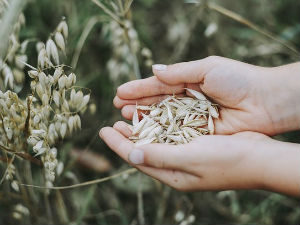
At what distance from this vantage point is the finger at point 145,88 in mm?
1521

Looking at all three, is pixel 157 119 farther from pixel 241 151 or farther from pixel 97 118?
pixel 97 118

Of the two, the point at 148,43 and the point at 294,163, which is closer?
the point at 294,163

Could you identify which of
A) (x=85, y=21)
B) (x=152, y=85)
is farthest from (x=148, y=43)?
(x=152, y=85)

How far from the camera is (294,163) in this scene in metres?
1.22

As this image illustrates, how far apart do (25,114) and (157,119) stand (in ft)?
1.76

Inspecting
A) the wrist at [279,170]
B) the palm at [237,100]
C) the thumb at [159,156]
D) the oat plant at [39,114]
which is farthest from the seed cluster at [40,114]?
the wrist at [279,170]

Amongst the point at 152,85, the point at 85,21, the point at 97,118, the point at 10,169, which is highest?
the point at 85,21

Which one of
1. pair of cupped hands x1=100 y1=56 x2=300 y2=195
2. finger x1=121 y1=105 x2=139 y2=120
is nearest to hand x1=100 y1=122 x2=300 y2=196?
pair of cupped hands x1=100 y1=56 x2=300 y2=195

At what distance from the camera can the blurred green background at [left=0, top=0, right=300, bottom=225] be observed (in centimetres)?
180

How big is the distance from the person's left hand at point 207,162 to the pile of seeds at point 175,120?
6.3 inches

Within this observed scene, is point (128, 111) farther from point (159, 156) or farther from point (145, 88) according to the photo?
point (159, 156)

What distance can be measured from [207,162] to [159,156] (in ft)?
0.52

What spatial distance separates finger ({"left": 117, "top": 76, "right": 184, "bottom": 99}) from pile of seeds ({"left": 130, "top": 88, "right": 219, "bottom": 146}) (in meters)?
0.04

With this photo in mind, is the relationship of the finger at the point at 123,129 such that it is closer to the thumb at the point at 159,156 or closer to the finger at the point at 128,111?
the finger at the point at 128,111
